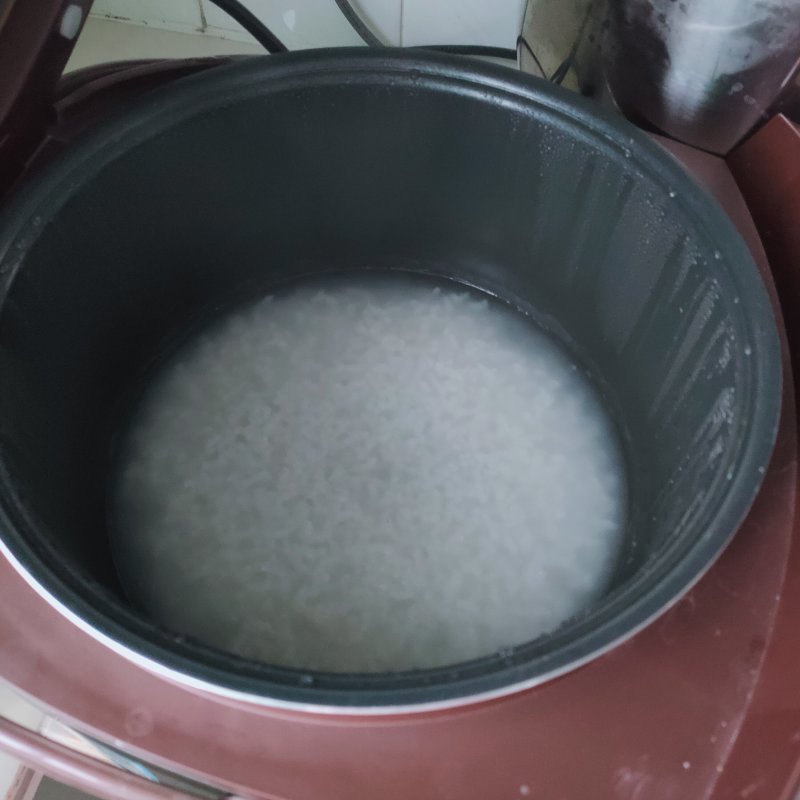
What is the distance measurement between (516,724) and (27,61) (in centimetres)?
67

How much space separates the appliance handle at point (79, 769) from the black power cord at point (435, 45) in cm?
81

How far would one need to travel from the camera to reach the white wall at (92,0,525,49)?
97 centimetres

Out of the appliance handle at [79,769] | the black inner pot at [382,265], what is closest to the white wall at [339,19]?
the black inner pot at [382,265]

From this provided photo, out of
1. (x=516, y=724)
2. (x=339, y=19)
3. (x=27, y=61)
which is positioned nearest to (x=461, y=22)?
(x=339, y=19)

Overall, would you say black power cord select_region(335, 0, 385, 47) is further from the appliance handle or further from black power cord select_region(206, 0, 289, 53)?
the appliance handle

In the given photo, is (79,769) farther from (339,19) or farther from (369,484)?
(339,19)

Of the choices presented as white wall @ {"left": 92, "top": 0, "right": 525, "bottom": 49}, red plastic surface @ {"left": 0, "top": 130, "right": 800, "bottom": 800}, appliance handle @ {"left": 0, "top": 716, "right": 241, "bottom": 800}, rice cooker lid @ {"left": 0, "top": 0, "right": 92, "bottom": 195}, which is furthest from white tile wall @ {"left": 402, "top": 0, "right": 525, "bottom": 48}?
appliance handle @ {"left": 0, "top": 716, "right": 241, "bottom": 800}

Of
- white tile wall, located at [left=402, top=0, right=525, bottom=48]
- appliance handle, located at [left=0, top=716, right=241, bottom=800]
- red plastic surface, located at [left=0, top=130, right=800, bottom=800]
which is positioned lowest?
appliance handle, located at [left=0, top=716, right=241, bottom=800]

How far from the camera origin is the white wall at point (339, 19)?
3.20 ft

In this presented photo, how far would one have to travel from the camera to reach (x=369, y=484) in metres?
0.89

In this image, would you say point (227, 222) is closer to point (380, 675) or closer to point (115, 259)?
point (115, 259)

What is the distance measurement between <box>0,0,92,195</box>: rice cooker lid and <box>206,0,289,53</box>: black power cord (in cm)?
24

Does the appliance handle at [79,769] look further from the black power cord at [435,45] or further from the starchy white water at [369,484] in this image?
the black power cord at [435,45]

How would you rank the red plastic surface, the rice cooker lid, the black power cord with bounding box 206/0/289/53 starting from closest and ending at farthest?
the red plastic surface, the rice cooker lid, the black power cord with bounding box 206/0/289/53
